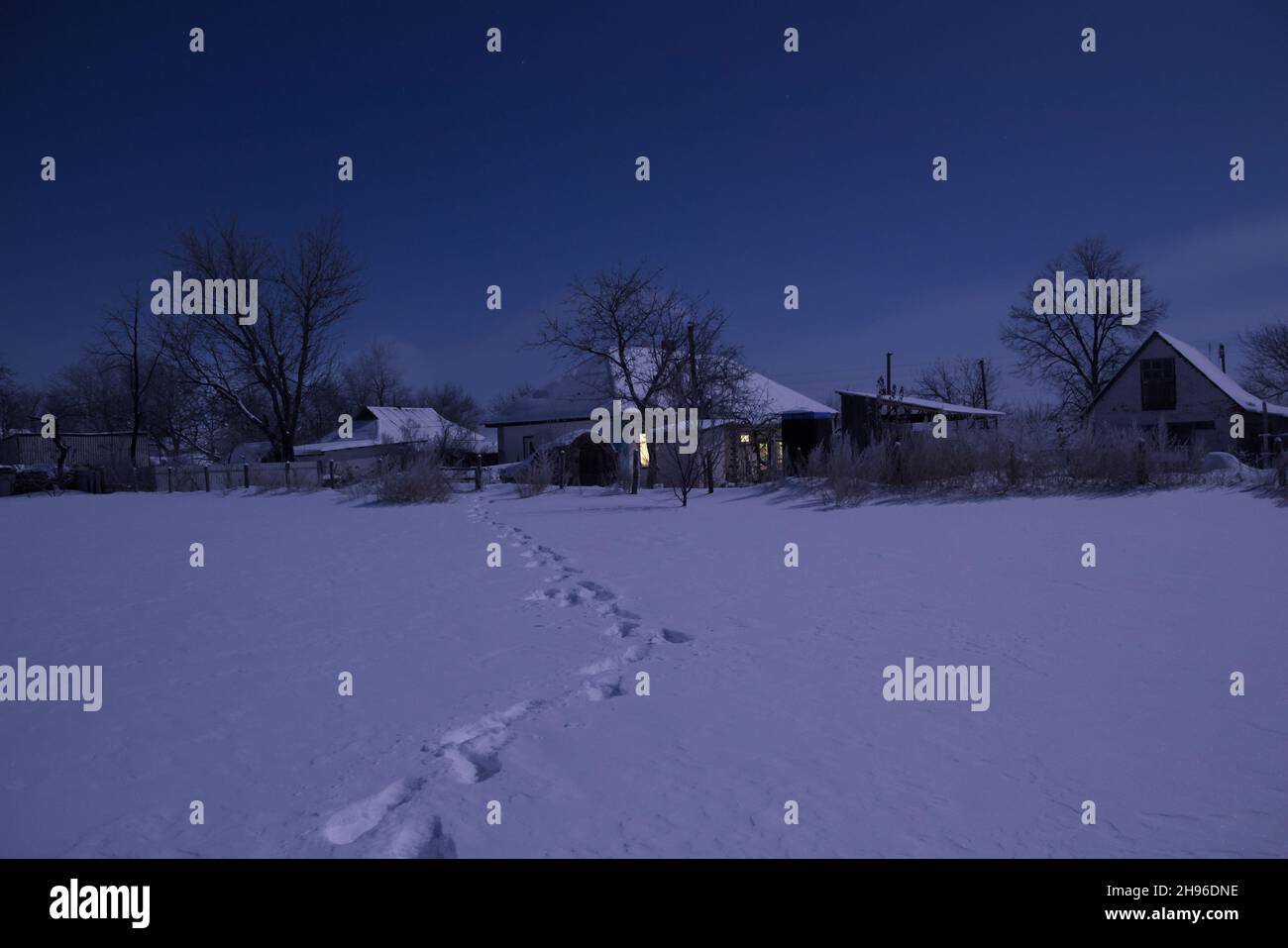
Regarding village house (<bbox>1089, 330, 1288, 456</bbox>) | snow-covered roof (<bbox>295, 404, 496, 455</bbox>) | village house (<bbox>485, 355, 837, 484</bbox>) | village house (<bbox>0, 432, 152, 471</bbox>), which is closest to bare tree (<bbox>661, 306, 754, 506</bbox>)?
village house (<bbox>485, 355, 837, 484</bbox>)

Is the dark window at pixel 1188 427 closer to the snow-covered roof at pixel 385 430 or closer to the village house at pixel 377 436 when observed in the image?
the village house at pixel 377 436

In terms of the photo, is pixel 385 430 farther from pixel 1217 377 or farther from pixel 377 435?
pixel 1217 377

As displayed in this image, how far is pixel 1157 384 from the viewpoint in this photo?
29.3 meters

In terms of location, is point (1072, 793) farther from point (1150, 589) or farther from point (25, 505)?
point (25, 505)

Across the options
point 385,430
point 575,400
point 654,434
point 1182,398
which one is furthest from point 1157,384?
point 385,430

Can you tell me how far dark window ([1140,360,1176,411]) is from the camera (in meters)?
29.0

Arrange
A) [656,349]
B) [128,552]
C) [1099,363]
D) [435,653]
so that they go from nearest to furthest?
[435,653] < [128,552] < [656,349] < [1099,363]

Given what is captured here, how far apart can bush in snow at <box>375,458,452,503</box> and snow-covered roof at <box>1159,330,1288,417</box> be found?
27830mm

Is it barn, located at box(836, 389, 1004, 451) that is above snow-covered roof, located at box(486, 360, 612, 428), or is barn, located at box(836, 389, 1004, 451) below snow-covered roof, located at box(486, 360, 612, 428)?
below

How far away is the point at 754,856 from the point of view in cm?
210

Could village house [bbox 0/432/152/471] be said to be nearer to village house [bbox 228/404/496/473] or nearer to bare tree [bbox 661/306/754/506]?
village house [bbox 228/404/496/473]
